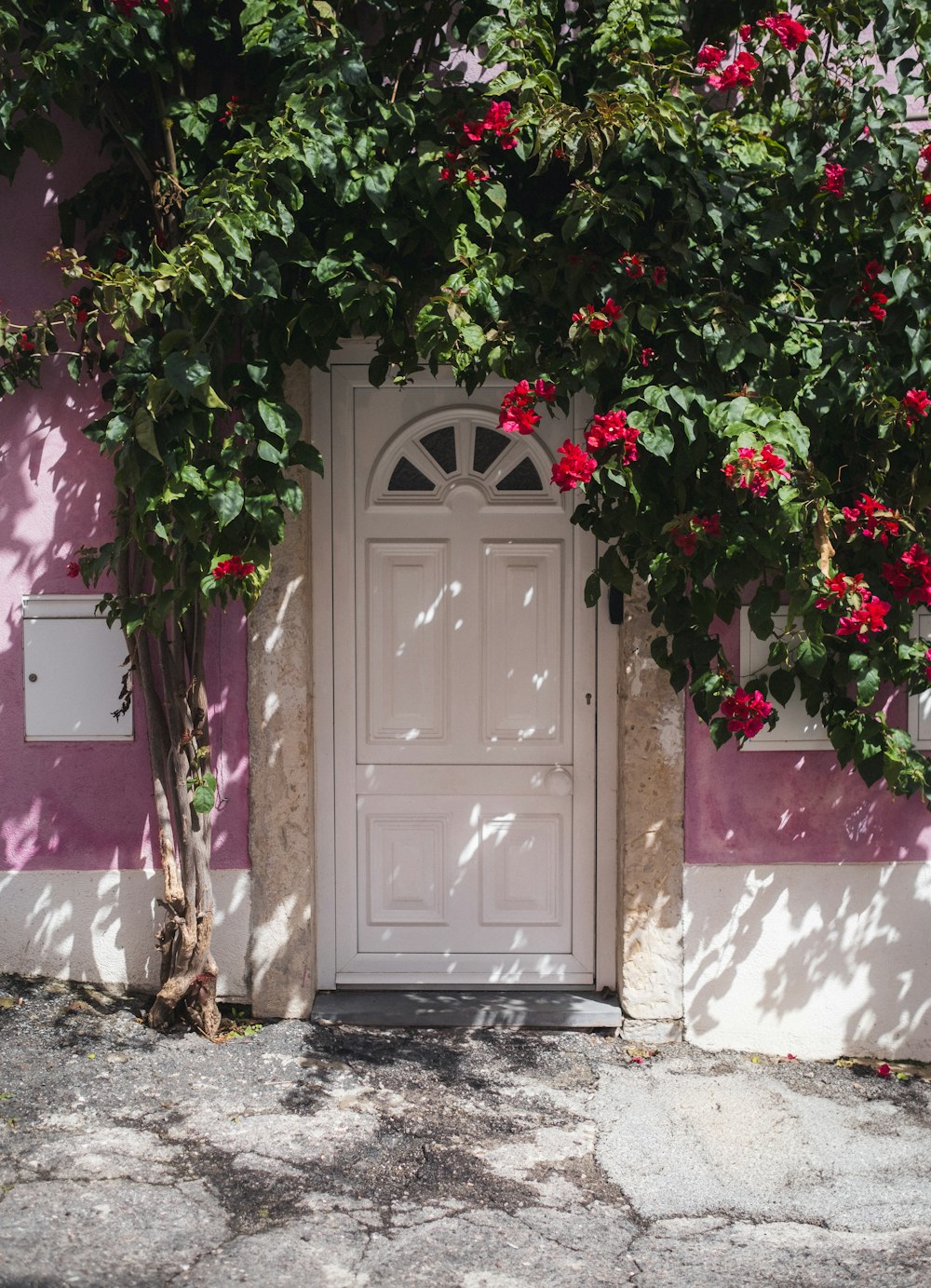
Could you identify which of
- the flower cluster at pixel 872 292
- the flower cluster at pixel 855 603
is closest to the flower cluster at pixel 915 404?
the flower cluster at pixel 872 292

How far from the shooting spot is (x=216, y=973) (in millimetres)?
3879

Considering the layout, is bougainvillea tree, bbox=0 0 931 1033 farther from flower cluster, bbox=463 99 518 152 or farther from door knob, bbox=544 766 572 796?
door knob, bbox=544 766 572 796

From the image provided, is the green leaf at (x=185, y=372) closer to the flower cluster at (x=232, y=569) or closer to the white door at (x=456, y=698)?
the flower cluster at (x=232, y=569)

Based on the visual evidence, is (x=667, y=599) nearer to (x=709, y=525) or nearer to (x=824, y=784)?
(x=709, y=525)

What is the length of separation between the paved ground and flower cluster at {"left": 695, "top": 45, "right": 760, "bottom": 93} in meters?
2.87

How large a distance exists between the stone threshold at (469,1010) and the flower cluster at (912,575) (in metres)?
1.65

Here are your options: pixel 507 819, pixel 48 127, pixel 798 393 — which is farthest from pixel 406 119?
pixel 507 819

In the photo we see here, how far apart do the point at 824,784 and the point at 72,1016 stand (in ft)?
8.23

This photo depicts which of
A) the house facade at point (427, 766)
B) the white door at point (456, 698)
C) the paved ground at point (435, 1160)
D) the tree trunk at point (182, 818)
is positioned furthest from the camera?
the white door at point (456, 698)

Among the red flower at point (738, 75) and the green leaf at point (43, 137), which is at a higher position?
the red flower at point (738, 75)

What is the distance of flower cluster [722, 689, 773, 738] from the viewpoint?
11.6ft

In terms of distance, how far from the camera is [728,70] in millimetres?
3289

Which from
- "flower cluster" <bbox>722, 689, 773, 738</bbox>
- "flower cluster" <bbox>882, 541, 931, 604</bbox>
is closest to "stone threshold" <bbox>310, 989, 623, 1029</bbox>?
"flower cluster" <bbox>722, 689, 773, 738</bbox>

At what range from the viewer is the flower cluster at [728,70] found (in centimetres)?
325
